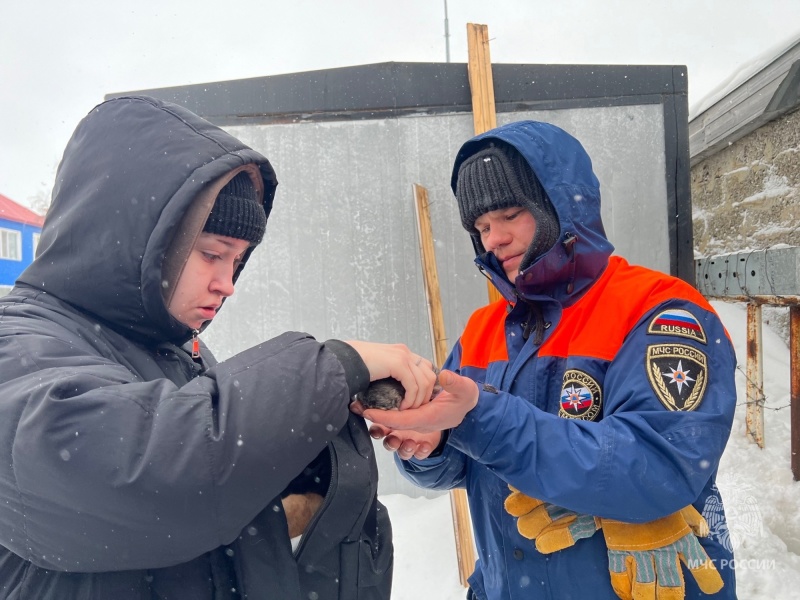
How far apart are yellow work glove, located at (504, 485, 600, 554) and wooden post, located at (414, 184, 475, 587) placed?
7.79ft

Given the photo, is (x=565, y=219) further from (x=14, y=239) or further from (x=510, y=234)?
(x=14, y=239)

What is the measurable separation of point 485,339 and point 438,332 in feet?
7.52

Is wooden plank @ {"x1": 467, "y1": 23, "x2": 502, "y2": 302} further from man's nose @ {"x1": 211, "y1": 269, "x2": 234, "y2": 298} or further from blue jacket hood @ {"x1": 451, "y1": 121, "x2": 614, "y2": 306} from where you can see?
man's nose @ {"x1": 211, "y1": 269, "x2": 234, "y2": 298}

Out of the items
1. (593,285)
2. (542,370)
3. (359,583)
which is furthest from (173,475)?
(593,285)

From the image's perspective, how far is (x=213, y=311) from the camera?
4.34 ft

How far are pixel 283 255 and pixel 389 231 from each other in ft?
3.26

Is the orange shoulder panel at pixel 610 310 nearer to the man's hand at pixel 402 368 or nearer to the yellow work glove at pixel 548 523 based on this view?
the yellow work glove at pixel 548 523

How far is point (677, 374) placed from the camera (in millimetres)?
1339

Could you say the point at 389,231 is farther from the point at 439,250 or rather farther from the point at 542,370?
the point at 542,370

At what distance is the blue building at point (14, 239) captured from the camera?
66.6ft

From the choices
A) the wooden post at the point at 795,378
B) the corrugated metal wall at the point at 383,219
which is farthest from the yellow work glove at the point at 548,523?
the wooden post at the point at 795,378

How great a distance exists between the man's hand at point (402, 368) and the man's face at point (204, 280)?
0.43m

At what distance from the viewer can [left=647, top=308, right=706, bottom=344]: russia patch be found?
1.40 m

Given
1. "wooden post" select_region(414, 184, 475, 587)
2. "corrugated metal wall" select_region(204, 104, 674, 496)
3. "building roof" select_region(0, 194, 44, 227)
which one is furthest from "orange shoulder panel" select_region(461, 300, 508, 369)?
"building roof" select_region(0, 194, 44, 227)
